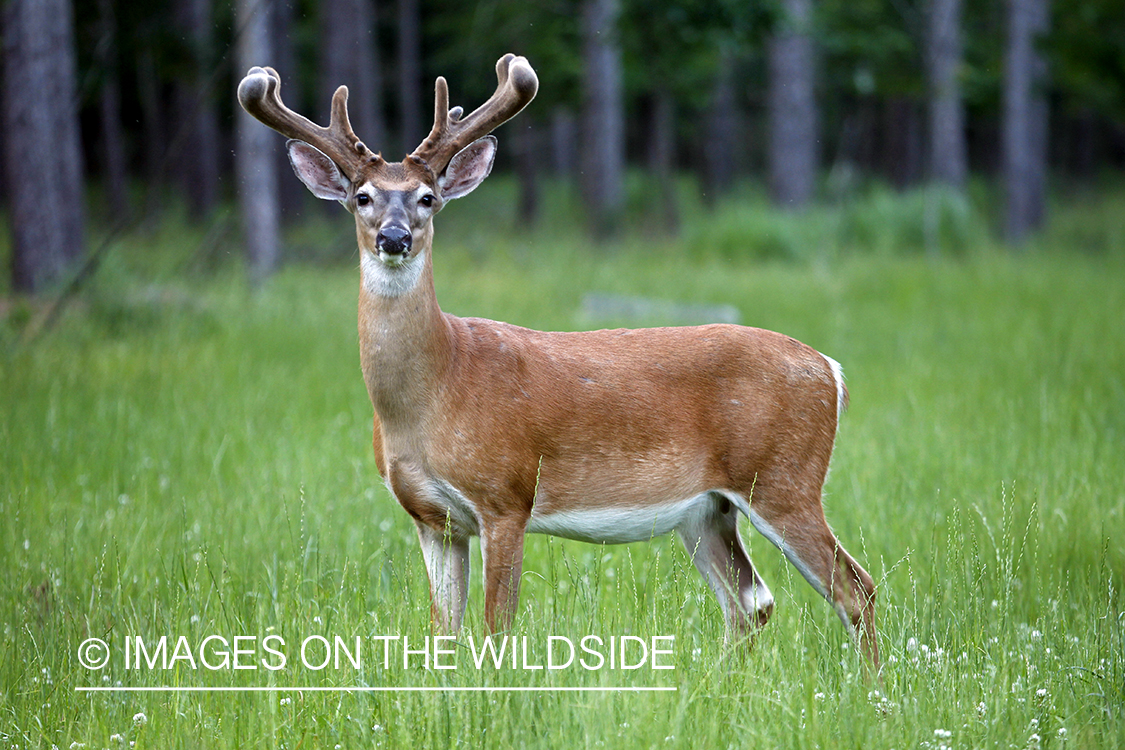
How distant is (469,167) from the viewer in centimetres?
387

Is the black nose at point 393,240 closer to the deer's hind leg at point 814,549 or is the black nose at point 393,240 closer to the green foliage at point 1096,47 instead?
the deer's hind leg at point 814,549

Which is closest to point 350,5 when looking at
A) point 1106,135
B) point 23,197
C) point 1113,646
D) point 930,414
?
point 23,197

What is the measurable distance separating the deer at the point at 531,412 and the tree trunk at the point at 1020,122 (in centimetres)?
1567

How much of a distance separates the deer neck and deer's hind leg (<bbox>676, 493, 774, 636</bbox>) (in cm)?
112

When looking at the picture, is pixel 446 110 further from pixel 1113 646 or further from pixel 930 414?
pixel 930 414

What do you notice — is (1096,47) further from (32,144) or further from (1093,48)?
(32,144)

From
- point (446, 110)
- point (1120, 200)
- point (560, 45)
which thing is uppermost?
point (560, 45)

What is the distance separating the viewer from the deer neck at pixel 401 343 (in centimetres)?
352

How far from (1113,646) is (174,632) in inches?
114

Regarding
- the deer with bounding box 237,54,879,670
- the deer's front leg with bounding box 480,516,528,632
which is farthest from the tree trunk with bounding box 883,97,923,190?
the deer's front leg with bounding box 480,516,528,632

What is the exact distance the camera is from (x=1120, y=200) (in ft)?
90.6

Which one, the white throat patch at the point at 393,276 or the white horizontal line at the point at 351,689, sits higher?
the white throat patch at the point at 393,276

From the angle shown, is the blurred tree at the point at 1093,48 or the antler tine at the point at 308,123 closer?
the antler tine at the point at 308,123

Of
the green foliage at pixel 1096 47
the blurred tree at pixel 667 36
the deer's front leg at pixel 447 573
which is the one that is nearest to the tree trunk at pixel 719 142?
the green foliage at pixel 1096 47
